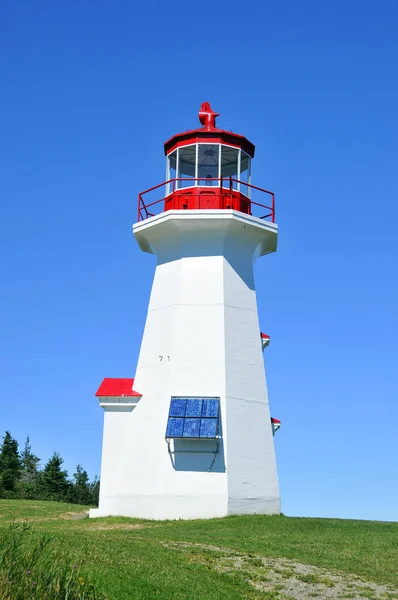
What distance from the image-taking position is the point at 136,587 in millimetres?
12281

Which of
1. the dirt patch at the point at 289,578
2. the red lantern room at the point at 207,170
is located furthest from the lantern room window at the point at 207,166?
the dirt patch at the point at 289,578

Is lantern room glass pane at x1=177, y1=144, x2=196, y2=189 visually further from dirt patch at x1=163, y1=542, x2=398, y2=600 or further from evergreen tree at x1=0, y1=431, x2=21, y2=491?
evergreen tree at x1=0, y1=431, x2=21, y2=491

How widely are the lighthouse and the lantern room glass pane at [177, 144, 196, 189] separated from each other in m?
0.07

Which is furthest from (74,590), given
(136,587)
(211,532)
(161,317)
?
(161,317)

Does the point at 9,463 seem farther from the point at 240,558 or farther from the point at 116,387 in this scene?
the point at 240,558

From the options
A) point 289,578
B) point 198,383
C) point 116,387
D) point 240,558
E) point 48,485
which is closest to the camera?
point 289,578

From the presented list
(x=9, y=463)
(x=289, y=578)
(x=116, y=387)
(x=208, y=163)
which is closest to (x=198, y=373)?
(x=116, y=387)

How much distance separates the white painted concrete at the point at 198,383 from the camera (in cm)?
2491

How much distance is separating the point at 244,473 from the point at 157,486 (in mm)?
2862

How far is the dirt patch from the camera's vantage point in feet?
46.4

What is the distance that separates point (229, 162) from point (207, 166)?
1.04 metres

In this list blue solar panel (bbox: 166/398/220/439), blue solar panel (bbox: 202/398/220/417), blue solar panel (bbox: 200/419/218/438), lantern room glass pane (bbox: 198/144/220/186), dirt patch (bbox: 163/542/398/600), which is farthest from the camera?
lantern room glass pane (bbox: 198/144/220/186)

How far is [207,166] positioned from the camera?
1133 inches

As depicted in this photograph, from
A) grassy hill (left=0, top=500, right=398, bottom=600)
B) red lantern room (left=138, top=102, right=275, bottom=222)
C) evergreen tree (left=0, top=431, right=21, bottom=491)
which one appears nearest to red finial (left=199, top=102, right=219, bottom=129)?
red lantern room (left=138, top=102, right=275, bottom=222)
